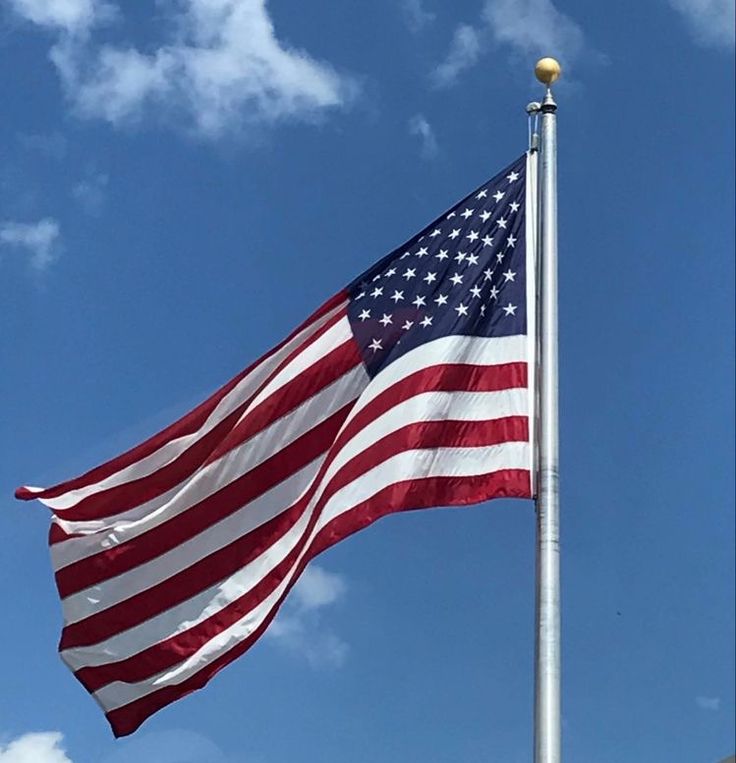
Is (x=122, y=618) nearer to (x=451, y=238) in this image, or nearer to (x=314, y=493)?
(x=314, y=493)

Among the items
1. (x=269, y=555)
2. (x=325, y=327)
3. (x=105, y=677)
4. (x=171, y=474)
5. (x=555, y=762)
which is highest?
(x=325, y=327)

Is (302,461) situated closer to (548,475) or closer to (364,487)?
(364,487)

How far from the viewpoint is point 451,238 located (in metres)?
16.0

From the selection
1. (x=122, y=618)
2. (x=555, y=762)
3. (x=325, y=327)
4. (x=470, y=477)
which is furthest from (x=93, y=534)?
(x=555, y=762)

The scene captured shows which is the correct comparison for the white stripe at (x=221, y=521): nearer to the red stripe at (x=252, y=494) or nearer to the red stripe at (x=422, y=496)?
the red stripe at (x=252, y=494)

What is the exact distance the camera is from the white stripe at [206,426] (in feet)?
54.4

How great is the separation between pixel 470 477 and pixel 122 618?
4.71 meters

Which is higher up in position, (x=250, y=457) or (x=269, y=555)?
(x=250, y=457)

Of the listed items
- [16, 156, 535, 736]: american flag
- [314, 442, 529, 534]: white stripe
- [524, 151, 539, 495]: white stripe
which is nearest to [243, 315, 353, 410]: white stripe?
→ [16, 156, 535, 736]: american flag

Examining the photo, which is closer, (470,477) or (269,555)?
(470,477)

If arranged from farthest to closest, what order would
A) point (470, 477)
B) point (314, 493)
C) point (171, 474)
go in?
1. point (171, 474)
2. point (314, 493)
3. point (470, 477)

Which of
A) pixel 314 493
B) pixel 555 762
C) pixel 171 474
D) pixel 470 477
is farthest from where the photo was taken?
pixel 171 474

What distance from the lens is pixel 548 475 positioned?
541 inches

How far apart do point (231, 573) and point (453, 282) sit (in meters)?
3.95
